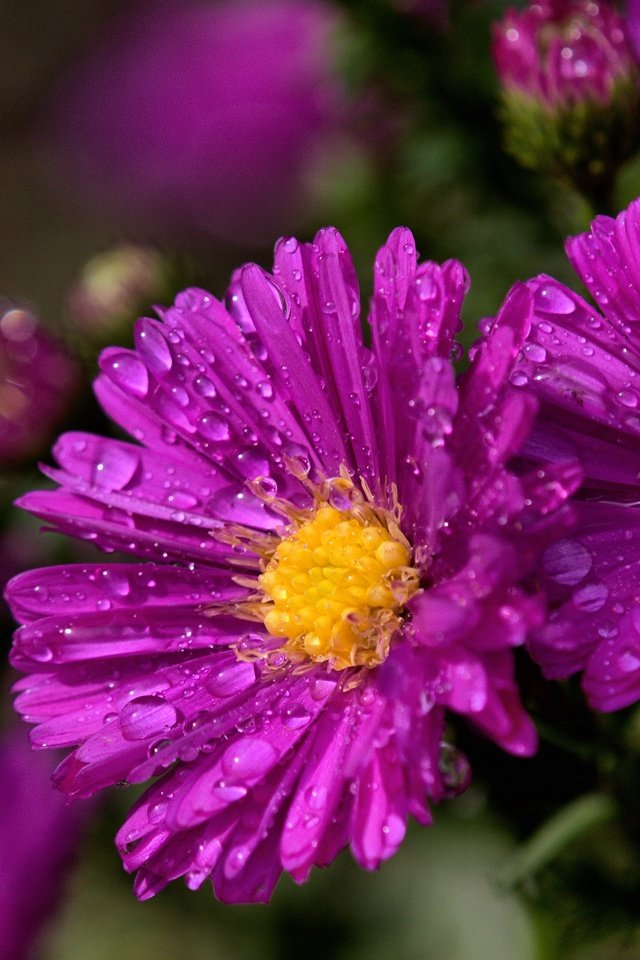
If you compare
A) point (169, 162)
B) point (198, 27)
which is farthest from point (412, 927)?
point (198, 27)

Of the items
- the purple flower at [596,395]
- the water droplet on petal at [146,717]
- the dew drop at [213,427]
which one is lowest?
the water droplet on petal at [146,717]

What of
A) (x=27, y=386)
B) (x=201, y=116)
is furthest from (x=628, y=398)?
(x=201, y=116)

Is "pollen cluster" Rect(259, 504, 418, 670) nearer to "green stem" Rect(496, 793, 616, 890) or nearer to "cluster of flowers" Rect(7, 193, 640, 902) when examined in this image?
"cluster of flowers" Rect(7, 193, 640, 902)

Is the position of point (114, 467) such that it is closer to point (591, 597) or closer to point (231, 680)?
point (231, 680)

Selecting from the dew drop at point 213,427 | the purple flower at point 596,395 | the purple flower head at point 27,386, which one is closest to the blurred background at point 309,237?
the purple flower head at point 27,386

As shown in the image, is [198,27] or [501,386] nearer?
[501,386]

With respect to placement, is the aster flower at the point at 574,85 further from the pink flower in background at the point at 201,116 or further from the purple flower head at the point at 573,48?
the pink flower in background at the point at 201,116

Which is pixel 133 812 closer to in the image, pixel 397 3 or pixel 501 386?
pixel 501 386

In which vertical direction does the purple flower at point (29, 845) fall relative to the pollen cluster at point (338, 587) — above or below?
below
